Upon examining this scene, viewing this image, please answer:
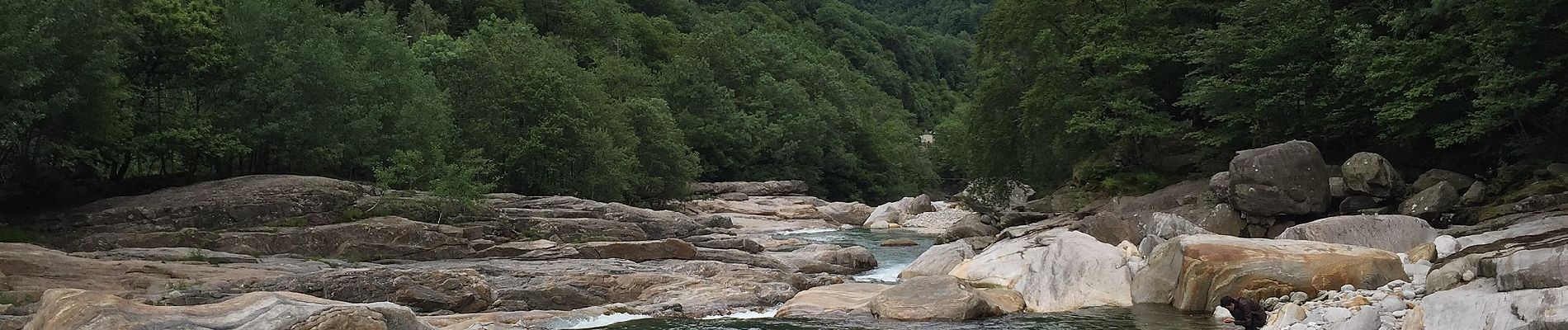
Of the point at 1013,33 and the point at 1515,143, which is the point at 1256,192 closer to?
the point at 1515,143

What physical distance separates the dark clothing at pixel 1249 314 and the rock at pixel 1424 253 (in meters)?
4.38

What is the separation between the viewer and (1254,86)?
97.0 feet

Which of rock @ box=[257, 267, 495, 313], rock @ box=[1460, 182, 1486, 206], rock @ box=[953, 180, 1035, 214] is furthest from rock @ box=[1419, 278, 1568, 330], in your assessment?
rock @ box=[953, 180, 1035, 214]

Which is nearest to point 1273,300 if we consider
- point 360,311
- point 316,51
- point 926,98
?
point 360,311

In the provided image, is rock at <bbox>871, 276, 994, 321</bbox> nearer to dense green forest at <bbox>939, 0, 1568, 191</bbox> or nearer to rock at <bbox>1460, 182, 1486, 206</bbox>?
rock at <bbox>1460, 182, 1486, 206</bbox>

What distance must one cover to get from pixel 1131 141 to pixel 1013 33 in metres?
6.42

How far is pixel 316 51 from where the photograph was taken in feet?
117

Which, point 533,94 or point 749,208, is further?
point 749,208

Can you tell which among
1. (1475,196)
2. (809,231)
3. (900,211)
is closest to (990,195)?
(809,231)

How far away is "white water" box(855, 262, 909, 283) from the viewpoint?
26.5 m

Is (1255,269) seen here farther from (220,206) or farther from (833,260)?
(220,206)

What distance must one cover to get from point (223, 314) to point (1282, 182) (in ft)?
73.8

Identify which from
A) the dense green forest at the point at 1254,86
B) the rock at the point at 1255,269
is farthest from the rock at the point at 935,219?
the rock at the point at 1255,269

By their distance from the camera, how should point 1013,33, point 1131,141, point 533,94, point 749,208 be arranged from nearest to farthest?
point 1131,141 < point 1013,33 < point 533,94 < point 749,208
